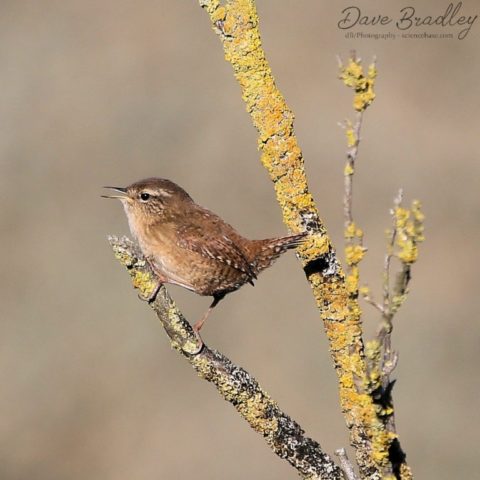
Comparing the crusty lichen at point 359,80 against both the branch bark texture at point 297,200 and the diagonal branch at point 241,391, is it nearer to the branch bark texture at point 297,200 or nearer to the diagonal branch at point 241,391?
the branch bark texture at point 297,200

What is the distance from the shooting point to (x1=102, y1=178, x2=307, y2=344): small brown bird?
4.12 m

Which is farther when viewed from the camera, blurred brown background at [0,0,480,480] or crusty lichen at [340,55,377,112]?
blurred brown background at [0,0,480,480]

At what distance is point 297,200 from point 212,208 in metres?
6.73

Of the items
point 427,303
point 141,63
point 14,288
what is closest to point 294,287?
point 427,303

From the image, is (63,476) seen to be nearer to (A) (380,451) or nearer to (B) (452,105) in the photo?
(B) (452,105)

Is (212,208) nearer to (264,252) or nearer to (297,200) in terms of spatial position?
(264,252)

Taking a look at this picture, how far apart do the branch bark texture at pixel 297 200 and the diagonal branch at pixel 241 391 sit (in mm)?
149

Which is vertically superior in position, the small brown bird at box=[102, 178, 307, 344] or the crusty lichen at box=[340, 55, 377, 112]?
the small brown bird at box=[102, 178, 307, 344]

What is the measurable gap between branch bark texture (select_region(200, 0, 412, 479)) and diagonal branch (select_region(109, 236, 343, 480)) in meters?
0.15
